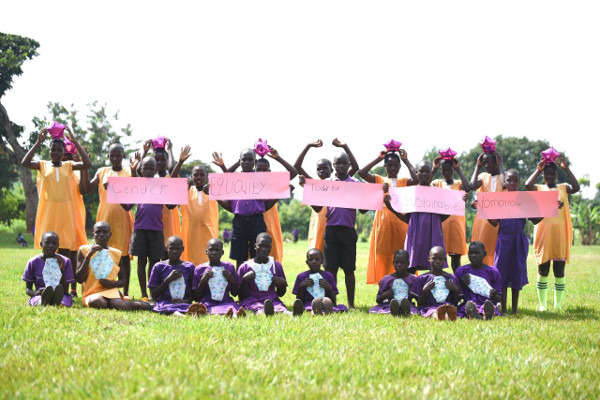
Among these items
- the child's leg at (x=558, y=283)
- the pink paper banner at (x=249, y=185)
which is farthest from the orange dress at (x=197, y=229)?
the child's leg at (x=558, y=283)

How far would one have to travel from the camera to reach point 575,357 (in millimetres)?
5188

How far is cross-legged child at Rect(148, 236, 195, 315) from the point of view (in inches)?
303

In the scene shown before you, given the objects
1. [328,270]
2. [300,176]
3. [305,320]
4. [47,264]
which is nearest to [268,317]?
[305,320]

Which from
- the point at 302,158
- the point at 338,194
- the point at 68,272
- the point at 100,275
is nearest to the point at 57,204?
the point at 68,272

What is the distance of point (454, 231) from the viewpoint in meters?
9.41

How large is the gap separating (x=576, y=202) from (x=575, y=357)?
162 feet

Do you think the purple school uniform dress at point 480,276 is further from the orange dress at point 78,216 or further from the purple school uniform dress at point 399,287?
the orange dress at point 78,216

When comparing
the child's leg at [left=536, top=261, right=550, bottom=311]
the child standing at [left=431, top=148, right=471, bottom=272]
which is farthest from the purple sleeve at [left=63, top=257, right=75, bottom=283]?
the child's leg at [left=536, top=261, right=550, bottom=311]

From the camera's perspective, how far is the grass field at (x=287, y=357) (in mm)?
3838

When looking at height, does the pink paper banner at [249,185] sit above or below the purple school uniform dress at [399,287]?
above

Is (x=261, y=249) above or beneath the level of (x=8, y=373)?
above

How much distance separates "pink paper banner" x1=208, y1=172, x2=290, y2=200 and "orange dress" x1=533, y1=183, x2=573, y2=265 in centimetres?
449

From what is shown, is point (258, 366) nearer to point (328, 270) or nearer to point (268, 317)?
point (268, 317)

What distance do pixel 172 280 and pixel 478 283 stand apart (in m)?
4.48
